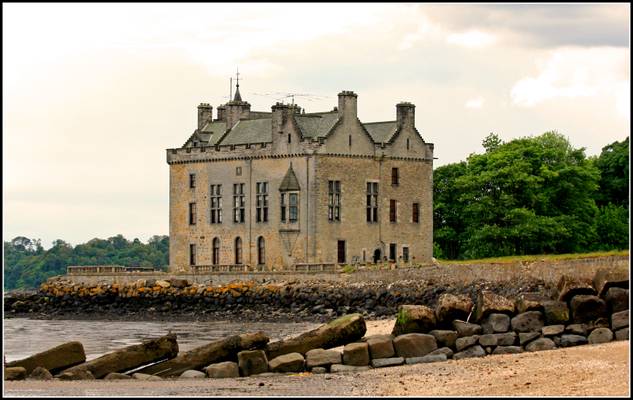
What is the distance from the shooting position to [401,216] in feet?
274

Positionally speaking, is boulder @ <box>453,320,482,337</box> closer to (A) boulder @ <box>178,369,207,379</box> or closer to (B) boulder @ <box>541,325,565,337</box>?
(B) boulder @ <box>541,325,565,337</box>

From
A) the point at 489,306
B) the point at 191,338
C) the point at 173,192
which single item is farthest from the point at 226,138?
the point at 489,306

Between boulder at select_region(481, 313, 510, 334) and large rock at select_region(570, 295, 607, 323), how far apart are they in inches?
58.8

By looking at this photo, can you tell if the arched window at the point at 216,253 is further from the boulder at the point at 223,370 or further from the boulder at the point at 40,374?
the boulder at the point at 40,374

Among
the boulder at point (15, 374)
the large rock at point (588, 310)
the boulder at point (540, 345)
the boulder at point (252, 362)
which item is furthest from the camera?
the large rock at point (588, 310)

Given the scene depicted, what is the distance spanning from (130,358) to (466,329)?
23.7 ft

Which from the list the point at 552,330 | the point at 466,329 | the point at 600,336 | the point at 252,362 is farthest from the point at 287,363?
the point at 600,336

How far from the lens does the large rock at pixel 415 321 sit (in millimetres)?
40500

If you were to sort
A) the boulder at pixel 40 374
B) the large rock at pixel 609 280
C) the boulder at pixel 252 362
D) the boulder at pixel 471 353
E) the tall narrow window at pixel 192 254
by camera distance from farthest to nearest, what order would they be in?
the tall narrow window at pixel 192 254 < the large rock at pixel 609 280 < the boulder at pixel 471 353 < the boulder at pixel 252 362 < the boulder at pixel 40 374

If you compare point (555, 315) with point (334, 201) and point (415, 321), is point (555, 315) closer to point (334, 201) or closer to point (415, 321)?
point (415, 321)

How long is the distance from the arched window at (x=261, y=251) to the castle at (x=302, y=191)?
43mm

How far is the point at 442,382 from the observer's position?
34.4 meters

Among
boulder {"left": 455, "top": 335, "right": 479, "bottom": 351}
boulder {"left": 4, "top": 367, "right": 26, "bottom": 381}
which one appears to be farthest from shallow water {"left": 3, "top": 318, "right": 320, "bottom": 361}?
boulder {"left": 455, "top": 335, "right": 479, "bottom": 351}

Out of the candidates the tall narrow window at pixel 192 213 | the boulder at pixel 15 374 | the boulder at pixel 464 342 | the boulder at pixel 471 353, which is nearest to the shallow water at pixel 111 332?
the boulder at pixel 15 374
